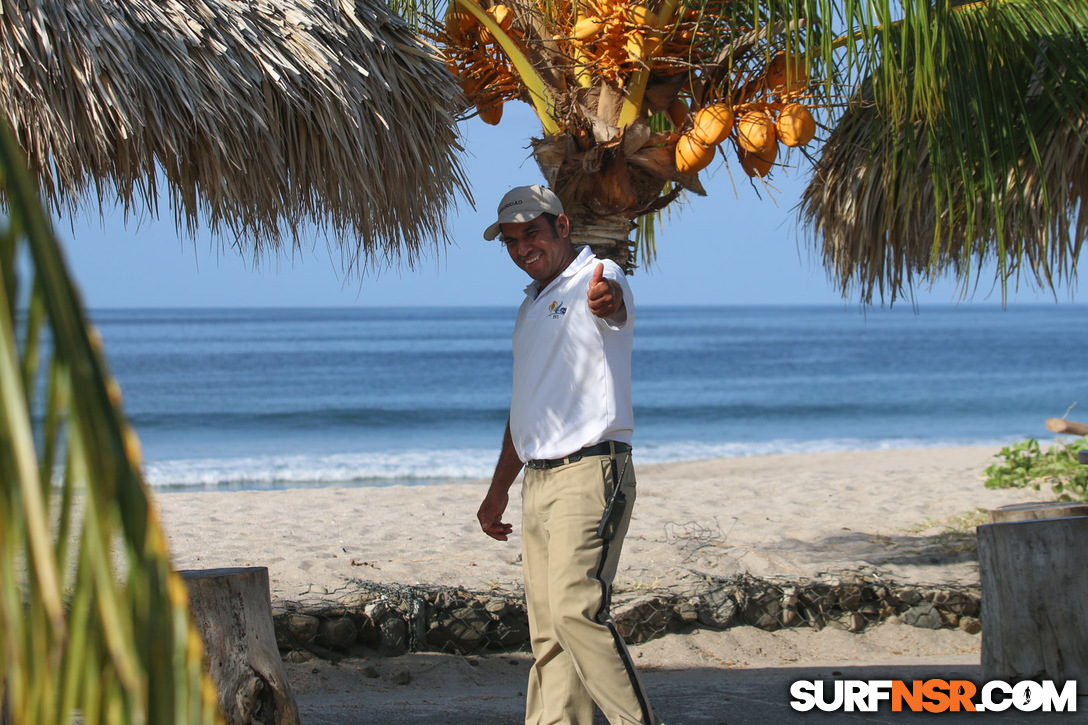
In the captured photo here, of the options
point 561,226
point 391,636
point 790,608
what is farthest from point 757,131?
point 391,636

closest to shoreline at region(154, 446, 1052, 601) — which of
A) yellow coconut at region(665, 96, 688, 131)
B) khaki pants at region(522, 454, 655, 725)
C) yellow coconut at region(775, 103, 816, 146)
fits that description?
khaki pants at region(522, 454, 655, 725)

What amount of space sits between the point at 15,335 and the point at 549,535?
7.73 ft

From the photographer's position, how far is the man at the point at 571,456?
272 cm

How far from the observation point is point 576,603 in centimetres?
273

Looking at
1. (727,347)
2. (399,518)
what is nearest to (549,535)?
(399,518)

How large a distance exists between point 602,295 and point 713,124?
45.0 inches

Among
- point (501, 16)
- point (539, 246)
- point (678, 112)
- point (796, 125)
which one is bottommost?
point (539, 246)

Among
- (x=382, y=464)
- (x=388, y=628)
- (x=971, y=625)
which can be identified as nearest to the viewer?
(x=388, y=628)

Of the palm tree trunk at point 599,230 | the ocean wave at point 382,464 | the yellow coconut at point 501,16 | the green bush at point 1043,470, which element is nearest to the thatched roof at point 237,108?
the yellow coconut at point 501,16

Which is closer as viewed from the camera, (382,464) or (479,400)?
(382,464)

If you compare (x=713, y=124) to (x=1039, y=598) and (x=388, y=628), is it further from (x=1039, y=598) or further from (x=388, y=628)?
(x=388, y=628)

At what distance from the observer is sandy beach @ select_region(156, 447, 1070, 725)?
3979 mm

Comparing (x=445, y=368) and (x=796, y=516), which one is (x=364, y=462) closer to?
(x=796, y=516)

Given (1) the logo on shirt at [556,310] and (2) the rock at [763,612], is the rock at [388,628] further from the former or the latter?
(1) the logo on shirt at [556,310]
